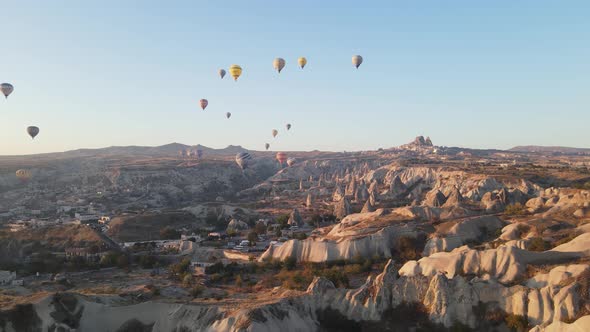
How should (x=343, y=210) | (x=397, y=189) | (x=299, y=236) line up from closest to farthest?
(x=299, y=236) < (x=343, y=210) < (x=397, y=189)

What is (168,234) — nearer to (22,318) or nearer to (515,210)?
(22,318)

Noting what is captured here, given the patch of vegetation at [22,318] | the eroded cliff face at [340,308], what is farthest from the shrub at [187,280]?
the patch of vegetation at [22,318]

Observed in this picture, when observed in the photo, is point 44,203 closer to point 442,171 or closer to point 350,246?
point 350,246

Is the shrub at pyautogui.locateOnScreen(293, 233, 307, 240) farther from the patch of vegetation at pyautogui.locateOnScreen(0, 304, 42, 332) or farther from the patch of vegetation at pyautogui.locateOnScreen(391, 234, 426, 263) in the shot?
the patch of vegetation at pyautogui.locateOnScreen(0, 304, 42, 332)

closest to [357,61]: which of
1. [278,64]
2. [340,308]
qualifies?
[278,64]

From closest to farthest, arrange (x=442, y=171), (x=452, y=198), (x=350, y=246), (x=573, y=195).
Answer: (x=350, y=246), (x=573, y=195), (x=452, y=198), (x=442, y=171)

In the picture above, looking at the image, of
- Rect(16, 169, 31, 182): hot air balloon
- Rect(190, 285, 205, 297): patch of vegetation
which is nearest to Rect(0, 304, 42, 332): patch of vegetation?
Rect(190, 285, 205, 297): patch of vegetation

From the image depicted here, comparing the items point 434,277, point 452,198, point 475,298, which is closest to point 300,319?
point 434,277
